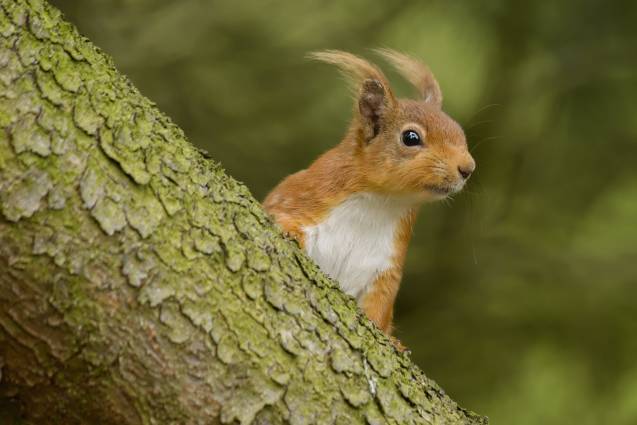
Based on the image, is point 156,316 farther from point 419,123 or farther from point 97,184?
point 419,123

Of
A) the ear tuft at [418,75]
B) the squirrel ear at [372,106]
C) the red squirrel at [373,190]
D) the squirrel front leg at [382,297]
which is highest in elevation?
the ear tuft at [418,75]

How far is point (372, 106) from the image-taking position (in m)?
3.38

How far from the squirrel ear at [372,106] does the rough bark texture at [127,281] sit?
50.8 inches

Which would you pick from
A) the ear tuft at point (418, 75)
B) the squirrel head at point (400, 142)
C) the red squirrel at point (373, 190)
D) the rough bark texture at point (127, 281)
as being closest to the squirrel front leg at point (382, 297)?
the red squirrel at point (373, 190)

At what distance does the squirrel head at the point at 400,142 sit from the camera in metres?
3.15

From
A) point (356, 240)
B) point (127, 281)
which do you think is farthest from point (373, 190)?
point (127, 281)

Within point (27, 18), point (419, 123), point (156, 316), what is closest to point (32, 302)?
point (156, 316)

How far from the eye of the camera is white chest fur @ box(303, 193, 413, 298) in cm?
321

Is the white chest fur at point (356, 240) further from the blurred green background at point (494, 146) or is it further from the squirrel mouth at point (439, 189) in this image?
the blurred green background at point (494, 146)

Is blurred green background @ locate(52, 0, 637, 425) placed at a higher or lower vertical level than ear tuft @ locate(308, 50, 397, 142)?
higher

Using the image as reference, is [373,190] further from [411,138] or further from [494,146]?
[494,146]

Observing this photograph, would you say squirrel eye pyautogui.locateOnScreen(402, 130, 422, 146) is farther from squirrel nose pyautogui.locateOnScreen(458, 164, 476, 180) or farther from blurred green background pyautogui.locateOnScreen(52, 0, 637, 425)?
blurred green background pyautogui.locateOnScreen(52, 0, 637, 425)

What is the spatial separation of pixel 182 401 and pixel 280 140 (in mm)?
2674

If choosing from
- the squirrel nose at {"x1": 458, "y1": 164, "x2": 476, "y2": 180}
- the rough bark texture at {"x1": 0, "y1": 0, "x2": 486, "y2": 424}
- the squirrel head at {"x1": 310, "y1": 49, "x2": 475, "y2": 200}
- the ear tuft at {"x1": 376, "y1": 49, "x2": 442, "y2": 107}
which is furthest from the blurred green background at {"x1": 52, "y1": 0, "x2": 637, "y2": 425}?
the rough bark texture at {"x1": 0, "y1": 0, "x2": 486, "y2": 424}
